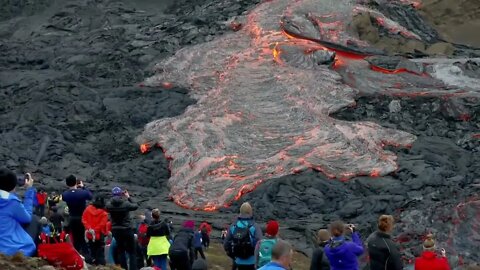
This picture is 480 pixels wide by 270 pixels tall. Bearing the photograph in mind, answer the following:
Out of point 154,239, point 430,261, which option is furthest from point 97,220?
point 430,261

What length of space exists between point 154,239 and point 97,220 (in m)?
0.96

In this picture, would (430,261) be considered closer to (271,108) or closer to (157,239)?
(157,239)

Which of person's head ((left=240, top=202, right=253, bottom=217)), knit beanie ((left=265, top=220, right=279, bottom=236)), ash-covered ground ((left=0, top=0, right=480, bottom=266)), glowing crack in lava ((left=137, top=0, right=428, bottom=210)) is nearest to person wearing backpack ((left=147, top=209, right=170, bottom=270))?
person's head ((left=240, top=202, right=253, bottom=217))

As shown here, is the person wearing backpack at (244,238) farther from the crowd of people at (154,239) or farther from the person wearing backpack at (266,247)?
the person wearing backpack at (266,247)

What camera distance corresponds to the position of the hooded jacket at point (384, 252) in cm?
990

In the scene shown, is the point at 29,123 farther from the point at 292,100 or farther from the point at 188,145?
the point at 292,100

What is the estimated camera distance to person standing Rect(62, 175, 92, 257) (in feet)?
42.3

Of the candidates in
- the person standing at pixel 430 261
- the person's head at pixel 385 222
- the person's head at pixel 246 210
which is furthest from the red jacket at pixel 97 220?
the person standing at pixel 430 261

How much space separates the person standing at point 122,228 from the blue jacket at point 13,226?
2.71 meters

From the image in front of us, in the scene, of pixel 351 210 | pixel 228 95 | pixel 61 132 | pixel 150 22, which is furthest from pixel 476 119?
pixel 150 22

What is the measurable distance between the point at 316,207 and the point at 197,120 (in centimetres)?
658

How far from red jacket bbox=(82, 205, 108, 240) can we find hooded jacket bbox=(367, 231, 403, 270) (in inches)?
183

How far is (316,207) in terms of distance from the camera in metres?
23.8

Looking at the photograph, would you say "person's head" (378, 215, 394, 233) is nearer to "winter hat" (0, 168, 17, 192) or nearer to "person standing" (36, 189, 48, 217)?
"winter hat" (0, 168, 17, 192)
